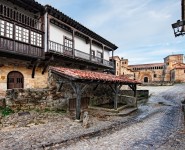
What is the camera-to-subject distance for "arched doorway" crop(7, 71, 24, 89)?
1239cm

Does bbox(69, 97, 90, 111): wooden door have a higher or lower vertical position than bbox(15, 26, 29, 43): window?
lower

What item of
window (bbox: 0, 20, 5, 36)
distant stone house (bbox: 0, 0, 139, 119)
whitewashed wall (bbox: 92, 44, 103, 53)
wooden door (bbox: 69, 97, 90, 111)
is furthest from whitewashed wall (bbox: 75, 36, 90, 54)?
window (bbox: 0, 20, 5, 36)

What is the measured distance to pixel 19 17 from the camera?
12.3m

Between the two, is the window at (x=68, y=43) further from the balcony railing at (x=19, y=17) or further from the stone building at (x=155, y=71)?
the stone building at (x=155, y=71)

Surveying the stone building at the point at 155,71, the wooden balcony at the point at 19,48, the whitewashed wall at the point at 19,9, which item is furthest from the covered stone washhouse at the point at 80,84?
the stone building at the point at 155,71

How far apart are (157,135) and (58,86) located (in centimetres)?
754

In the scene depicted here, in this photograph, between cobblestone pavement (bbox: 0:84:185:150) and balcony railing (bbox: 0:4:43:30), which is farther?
balcony railing (bbox: 0:4:43:30)

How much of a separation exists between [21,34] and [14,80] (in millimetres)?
3329

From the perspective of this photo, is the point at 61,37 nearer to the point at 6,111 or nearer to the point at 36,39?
the point at 36,39

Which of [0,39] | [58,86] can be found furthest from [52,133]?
[0,39]

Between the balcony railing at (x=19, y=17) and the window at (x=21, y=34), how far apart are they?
467mm

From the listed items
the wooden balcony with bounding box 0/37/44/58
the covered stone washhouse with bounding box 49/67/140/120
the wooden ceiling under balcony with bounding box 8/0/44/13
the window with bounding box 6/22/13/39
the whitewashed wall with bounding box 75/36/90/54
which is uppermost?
the wooden ceiling under balcony with bounding box 8/0/44/13

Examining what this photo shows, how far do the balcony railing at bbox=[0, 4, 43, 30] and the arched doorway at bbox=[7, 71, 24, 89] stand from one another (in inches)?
142

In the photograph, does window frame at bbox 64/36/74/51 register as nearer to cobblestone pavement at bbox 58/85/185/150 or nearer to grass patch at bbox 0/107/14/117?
grass patch at bbox 0/107/14/117
